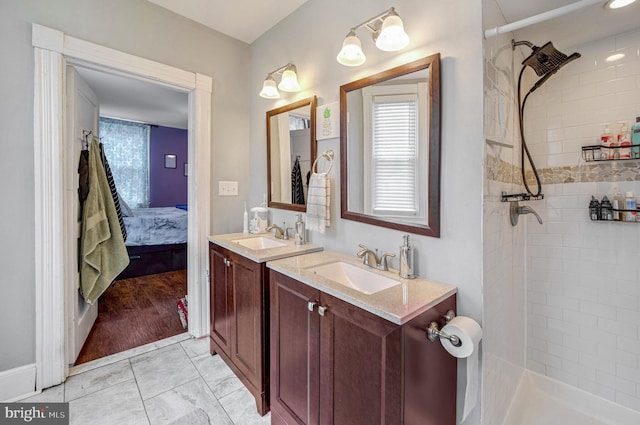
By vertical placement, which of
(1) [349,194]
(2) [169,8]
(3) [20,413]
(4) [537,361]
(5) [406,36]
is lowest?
(3) [20,413]

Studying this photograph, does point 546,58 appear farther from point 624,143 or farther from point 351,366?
point 351,366

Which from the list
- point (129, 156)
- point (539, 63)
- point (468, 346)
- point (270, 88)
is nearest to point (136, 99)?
point (129, 156)

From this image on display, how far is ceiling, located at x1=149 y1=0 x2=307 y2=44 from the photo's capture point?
2035mm

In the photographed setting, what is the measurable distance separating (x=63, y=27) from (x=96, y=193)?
1101 mm

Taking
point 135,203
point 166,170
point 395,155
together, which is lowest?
point 135,203

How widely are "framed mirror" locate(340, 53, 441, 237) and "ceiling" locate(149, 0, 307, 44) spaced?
0.97 m

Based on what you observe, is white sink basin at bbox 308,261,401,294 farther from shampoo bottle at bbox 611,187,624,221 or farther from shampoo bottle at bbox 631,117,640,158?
shampoo bottle at bbox 631,117,640,158

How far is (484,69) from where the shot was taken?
46.2 inches

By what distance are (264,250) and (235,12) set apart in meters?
1.81

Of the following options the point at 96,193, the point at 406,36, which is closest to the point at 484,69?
the point at 406,36

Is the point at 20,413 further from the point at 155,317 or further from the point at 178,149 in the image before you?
the point at 178,149

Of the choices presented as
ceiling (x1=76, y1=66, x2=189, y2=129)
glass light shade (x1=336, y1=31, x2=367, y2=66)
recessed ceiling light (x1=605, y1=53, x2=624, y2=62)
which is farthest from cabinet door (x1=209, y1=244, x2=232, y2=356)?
recessed ceiling light (x1=605, y1=53, x2=624, y2=62)

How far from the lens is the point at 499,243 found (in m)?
1.38

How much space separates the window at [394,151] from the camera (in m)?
1.39
